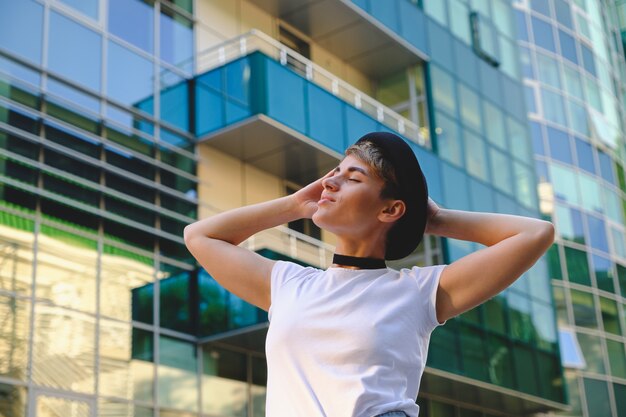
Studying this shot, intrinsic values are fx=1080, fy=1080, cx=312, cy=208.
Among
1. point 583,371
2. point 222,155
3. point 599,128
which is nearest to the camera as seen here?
point 222,155

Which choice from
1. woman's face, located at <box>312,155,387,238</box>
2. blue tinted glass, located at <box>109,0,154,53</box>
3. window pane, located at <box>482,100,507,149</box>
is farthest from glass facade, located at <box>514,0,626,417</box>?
woman's face, located at <box>312,155,387,238</box>

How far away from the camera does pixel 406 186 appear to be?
2.95 metres

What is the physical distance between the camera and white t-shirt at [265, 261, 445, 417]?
2.67m

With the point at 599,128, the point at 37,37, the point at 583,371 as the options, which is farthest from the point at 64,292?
the point at 599,128

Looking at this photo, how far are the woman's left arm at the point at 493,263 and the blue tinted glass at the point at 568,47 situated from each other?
28.6 m

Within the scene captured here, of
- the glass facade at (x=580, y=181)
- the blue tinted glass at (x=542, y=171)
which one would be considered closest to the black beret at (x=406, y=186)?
the glass facade at (x=580, y=181)

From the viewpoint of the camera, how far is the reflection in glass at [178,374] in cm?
1488

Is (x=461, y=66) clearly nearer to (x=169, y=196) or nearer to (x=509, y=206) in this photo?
(x=509, y=206)

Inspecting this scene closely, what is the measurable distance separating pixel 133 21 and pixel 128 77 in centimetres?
103

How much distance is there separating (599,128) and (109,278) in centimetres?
1968

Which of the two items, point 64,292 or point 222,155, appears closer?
point 64,292

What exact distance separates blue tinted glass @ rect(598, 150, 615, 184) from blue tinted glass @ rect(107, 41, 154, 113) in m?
17.3

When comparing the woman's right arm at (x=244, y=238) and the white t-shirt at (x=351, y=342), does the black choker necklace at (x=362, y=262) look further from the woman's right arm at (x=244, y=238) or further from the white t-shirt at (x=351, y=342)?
the woman's right arm at (x=244, y=238)

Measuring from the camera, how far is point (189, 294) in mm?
15555
